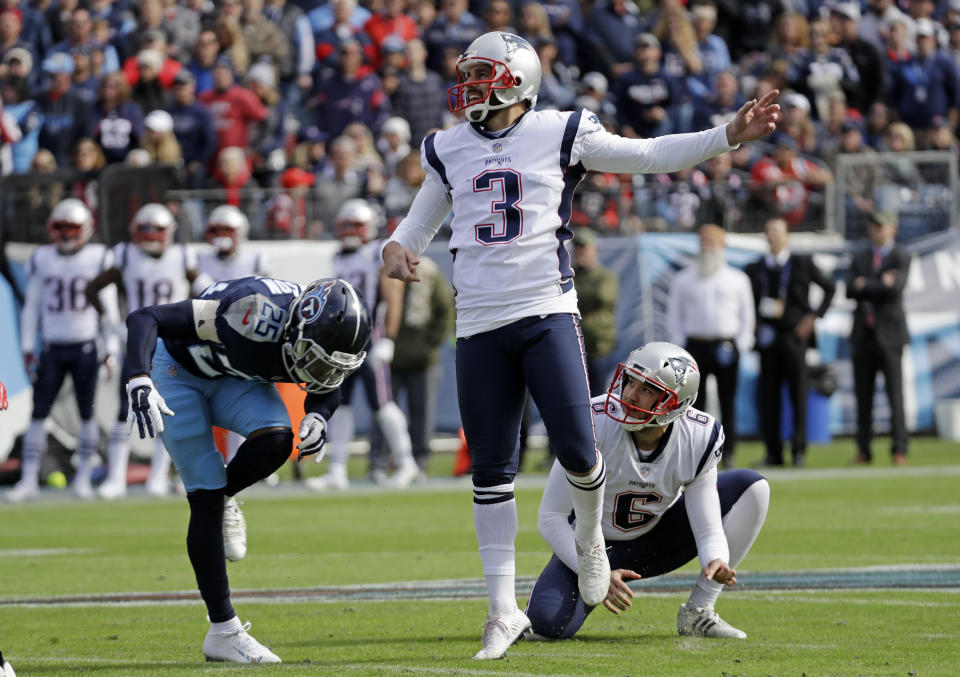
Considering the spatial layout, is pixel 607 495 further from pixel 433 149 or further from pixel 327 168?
pixel 327 168

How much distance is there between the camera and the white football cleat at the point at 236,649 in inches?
210

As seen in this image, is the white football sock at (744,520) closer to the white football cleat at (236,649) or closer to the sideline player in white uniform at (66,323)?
the white football cleat at (236,649)

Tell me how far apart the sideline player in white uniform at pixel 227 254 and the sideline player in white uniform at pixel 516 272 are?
7.20 m

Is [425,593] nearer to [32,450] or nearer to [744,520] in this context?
[744,520]

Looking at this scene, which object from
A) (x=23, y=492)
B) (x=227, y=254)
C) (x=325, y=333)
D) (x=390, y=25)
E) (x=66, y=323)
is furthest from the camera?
(x=390, y=25)

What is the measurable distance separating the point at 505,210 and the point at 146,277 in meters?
7.63

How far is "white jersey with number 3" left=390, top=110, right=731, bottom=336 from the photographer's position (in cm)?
549

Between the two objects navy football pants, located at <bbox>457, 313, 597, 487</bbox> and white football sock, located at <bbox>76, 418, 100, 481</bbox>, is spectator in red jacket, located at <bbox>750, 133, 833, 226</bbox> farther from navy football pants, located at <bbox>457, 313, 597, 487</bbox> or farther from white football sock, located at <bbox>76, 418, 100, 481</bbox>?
navy football pants, located at <bbox>457, 313, 597, 487</bbox>

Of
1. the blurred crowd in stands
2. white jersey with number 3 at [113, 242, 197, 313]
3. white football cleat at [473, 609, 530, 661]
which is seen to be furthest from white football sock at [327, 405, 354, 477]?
white football cleat at [473, 609, 530, 661]

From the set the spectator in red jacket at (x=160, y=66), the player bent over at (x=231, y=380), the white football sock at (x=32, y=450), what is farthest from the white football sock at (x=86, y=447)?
the player bent over at (x=231, y=380)

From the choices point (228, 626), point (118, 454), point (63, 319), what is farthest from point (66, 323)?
point (228, 626)

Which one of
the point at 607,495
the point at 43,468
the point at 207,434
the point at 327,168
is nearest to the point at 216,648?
the point at 207,434

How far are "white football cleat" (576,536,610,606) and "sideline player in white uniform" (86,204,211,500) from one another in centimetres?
754

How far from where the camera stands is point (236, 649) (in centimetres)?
538
